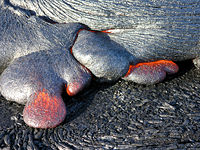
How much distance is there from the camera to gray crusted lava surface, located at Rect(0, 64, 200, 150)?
77.4 inches

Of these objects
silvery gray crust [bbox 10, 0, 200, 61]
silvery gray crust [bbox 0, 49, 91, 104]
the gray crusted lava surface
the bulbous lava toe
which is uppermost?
silvery gray crust [bbox 10, 0, 200, 61]

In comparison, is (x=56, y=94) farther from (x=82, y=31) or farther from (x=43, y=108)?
(x=82, y=31)

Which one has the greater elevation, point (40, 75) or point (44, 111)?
point (40, 75)

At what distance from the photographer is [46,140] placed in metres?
2.01

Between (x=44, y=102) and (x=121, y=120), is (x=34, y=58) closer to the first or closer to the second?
(x=44, y=102)

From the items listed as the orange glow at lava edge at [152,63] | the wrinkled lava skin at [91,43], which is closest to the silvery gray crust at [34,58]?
the wrinkled lava skin at [91,43]

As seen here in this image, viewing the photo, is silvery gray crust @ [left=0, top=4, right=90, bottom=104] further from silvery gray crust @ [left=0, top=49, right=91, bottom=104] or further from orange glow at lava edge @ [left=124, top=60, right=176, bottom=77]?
orange glow at lava edge @ [left=124, top=60, right=176, bottom=77]

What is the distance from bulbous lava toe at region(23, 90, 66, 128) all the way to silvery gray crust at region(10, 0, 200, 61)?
2.85 ft

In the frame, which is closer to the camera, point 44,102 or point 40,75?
point 44,102

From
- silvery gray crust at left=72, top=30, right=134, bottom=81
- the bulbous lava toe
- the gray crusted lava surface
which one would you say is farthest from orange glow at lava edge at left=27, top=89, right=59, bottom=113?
silvery gray crust at left=72, top=30, right=134, bottom=81

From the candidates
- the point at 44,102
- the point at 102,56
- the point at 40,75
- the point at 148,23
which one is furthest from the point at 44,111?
the point at 148,23

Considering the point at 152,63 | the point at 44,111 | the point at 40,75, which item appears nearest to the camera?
the point at 44,111

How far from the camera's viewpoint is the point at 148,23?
98.5 inches

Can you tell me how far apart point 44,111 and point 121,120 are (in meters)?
0.64
